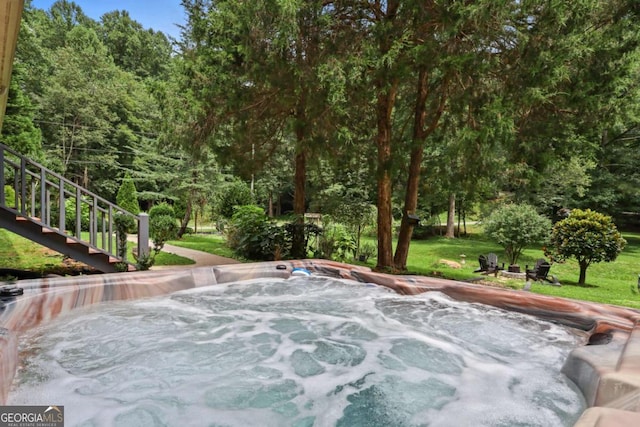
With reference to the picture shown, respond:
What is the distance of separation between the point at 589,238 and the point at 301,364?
5664 millimetres

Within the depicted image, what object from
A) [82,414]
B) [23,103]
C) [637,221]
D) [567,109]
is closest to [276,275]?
[82,414]

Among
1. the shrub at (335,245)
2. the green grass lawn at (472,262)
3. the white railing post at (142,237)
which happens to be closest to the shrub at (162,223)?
the green grass lawn at (472,262)

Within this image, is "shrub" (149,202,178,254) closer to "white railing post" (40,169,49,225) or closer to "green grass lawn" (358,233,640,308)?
"white railing post" (40,169,49,225)

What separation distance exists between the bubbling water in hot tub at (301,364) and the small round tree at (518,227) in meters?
5.81

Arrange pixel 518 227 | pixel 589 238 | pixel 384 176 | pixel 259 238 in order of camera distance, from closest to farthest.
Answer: pixel 384 176 < pixel 589 238 < pixel 259 238 < pixel 518 227

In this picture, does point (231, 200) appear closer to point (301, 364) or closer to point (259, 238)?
point (259, 238)

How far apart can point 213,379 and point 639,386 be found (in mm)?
2035

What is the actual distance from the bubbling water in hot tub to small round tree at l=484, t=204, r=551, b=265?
229 inches

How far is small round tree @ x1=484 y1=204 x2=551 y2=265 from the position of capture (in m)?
8.08

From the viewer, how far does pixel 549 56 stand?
3875 mm

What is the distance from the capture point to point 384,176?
5.13 m

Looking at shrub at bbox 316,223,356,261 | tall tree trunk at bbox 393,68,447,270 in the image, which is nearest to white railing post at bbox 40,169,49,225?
shrub at bbox 316,223,356,261

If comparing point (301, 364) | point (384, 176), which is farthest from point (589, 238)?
point (301, 364)

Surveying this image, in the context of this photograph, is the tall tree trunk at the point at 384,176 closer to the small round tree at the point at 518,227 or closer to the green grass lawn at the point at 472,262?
the green grass lawn at the point at 472,262
